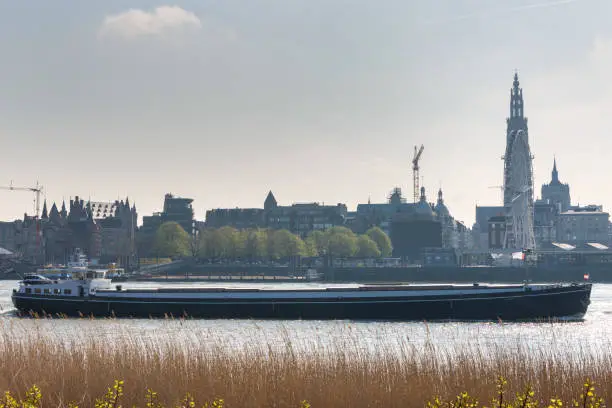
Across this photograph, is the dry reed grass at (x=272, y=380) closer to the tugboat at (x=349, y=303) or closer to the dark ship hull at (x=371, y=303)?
the dark ship hull at (x=371, y=303)

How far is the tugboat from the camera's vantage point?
248 ft

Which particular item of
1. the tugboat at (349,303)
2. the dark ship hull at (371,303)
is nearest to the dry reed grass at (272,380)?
the dark ship hull at (371,303)

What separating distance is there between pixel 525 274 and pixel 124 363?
489 ft

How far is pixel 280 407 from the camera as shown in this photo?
70.1 ft

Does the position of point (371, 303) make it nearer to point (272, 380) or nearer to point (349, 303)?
point (349, 303)

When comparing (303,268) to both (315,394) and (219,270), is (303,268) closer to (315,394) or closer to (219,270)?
(219,270)

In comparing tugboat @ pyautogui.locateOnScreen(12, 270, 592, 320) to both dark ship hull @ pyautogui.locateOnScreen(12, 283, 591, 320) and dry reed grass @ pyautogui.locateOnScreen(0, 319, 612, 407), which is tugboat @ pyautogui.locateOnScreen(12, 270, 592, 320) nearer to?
dark ship hull @ pyautogui.locateOnScreen(12, 283, 591, 320)

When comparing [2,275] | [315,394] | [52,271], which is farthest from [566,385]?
[2,275]

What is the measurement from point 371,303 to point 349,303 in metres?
1.96

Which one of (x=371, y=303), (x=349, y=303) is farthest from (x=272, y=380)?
(x=371, y=303)

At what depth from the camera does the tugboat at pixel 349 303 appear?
7569 centimetres

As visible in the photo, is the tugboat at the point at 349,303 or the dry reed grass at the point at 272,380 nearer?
the dry reed grass at the point at 272,380

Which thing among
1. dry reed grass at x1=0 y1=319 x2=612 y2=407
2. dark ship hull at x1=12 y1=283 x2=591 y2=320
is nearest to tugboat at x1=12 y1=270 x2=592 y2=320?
dark ship hull at x1=12 y1=283 x2=591 y2=320

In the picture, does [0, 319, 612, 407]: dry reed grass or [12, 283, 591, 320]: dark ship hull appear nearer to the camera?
[0, 319, 612, 407]: dry reed grass
